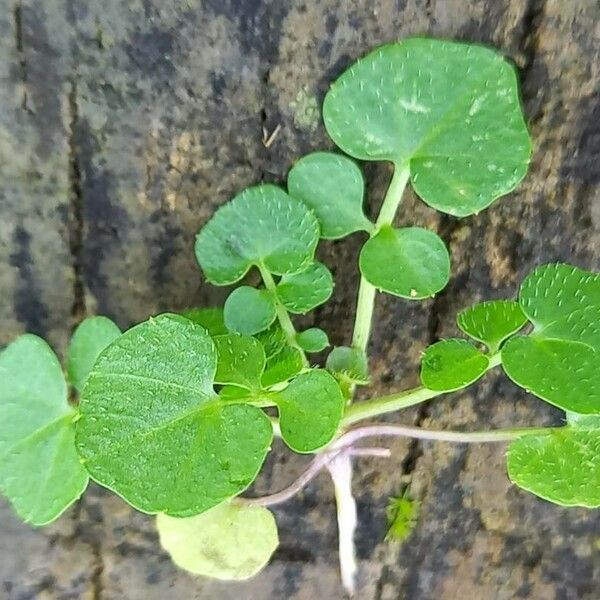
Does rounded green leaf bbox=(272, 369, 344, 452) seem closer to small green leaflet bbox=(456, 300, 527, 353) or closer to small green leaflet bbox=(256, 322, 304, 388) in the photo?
small green leaflet bbox=(256, 322, 304, 388)

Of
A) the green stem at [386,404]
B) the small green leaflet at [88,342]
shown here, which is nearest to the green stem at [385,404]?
the green stem at [386,404]

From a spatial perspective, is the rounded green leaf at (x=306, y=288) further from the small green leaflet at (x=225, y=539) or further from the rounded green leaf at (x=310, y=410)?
the small green leaflet at (x=225, y=539)

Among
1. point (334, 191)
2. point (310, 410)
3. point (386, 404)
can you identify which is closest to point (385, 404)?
point (386, 404)

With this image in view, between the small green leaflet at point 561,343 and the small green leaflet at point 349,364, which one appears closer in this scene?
the small green leaflet at point 561,343

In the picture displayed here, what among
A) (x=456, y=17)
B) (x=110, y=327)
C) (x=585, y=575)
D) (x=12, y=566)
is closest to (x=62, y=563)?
(x=12, y=566)

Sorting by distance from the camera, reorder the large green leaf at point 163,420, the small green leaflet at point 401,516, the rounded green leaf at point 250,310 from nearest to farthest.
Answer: the large green leaf at point 163,420 → the rounded green leaf at point 250,310 → the small green leaflet at point 401,516

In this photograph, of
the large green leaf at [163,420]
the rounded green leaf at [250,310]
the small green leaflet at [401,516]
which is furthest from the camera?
the small green leaflet at [401,516]

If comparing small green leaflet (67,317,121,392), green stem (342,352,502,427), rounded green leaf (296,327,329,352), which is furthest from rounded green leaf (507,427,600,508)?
small green leaflet (67,317,121,392)
